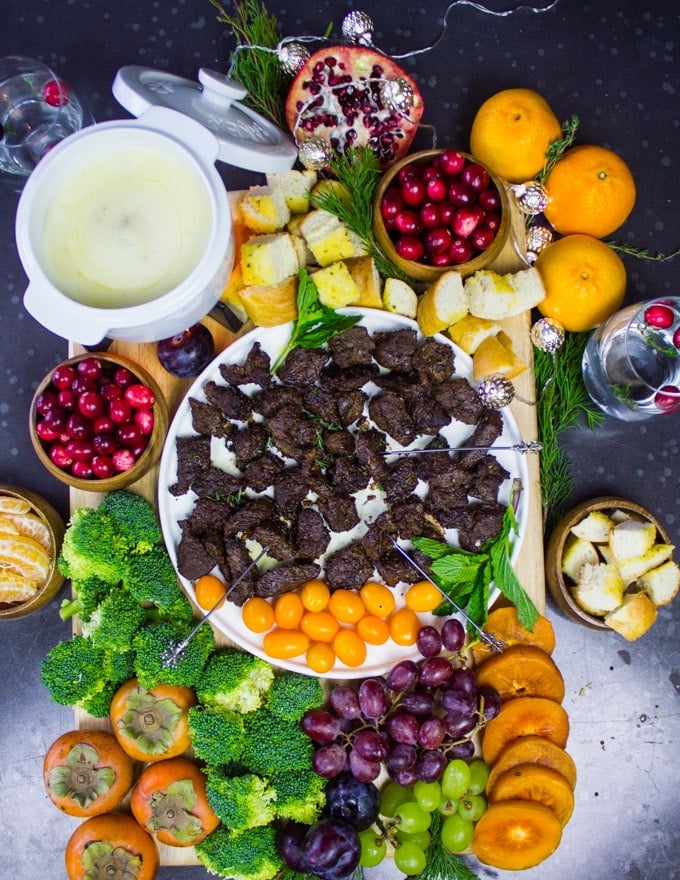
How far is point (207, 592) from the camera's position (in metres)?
1.80

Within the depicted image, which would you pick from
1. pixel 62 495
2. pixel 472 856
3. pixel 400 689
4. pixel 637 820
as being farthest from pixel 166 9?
pixel 637 820

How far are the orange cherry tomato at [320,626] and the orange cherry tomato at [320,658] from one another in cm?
2

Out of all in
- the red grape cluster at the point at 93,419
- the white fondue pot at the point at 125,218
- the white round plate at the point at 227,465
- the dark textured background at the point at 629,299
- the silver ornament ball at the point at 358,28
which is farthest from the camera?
the dark textured background at the point at 629,299

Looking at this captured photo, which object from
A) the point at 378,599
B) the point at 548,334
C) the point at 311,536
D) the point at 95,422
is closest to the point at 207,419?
the point at 95,422

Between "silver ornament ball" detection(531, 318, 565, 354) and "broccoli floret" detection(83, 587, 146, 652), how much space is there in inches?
45.3

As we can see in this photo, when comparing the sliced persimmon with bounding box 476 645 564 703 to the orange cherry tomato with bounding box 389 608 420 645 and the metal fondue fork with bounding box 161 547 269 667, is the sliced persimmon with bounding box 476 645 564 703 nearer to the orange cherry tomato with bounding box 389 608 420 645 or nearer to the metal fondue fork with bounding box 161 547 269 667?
the orange cherry tomato with bounding box 389 608 420 645

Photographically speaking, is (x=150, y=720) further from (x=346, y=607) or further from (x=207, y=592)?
(x=346, y=607)

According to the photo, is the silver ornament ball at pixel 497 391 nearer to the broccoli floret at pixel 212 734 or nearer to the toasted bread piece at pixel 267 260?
the toasted bread piece at pixel 267 260

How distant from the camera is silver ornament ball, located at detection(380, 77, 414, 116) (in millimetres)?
1772

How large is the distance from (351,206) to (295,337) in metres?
0.34

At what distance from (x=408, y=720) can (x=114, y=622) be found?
716 millimetres

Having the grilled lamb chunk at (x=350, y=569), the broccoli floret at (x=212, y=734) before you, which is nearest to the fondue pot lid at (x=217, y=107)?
the grilled lamb chunk at (x=350, y=569)

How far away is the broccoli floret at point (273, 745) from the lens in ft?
5.87

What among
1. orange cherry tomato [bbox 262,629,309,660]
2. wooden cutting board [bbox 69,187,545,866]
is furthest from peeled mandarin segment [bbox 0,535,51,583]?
orange cherry tomato [bbox 262,629,309,660]
